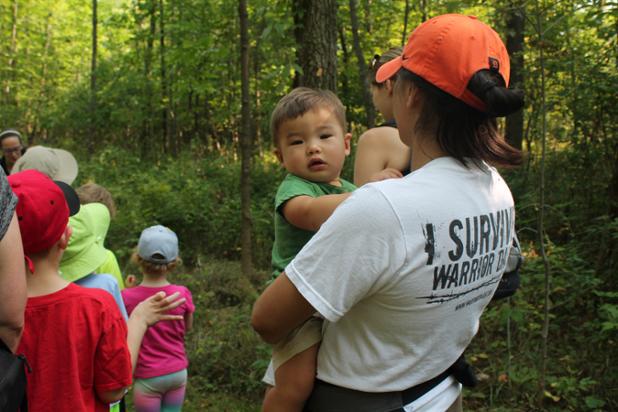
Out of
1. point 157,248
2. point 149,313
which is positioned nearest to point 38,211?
point 149,313

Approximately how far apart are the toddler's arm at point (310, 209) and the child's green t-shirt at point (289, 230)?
0.04m

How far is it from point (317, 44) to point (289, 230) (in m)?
3.53

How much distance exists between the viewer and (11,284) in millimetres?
1603

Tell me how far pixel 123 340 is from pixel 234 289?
4705 mm

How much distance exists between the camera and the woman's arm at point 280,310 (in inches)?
53.2

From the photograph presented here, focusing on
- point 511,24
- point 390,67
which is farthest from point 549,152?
point 390,67

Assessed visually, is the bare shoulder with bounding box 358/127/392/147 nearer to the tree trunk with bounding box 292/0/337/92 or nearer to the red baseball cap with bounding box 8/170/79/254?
the red baseball cap with bounding box 8/170/79/254

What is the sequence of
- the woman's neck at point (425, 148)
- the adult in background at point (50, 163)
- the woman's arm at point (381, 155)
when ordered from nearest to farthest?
the woman's neck at point (425, 148), the woman's arm at point (381, 155), the adult in background at point (50, 163)

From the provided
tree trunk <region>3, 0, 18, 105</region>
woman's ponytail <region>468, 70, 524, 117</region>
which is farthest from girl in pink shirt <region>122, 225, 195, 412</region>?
tree trunk <region>3, 0, 18, 105</region>

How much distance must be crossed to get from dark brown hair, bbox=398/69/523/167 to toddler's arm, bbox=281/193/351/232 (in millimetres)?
417

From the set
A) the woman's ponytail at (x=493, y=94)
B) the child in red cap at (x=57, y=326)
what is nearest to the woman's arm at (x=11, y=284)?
the child in red cap at (x=57, y=326)

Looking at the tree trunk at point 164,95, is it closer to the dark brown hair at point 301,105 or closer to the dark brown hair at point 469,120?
the dark brown hair at point 301,105

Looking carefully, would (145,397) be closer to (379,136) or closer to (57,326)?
(57,326)

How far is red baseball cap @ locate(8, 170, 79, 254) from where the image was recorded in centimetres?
191
